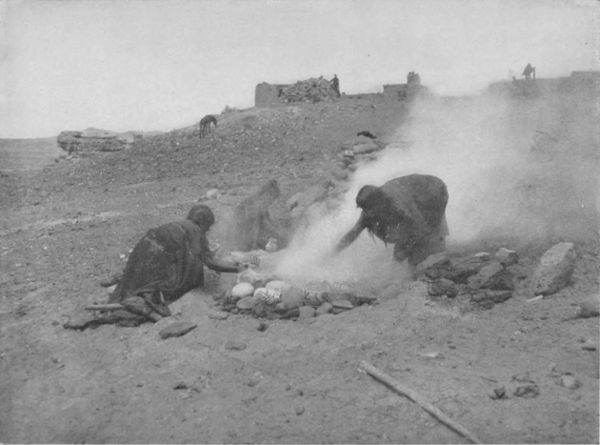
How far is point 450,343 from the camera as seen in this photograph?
166 inches

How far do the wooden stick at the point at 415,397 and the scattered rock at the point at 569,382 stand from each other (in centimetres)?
88

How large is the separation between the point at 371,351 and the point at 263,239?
3.34 meters

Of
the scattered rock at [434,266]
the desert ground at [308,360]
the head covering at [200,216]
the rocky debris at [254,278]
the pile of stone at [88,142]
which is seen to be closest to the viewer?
the desert ground at [308,360]

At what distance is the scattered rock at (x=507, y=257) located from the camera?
5.47m

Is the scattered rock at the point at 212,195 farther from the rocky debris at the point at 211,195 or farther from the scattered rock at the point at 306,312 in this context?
the scattered rock at the point at 306,312

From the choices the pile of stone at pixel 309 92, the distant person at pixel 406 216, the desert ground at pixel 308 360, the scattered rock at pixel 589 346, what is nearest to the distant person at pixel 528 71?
the pile of stone at pixel 309 92

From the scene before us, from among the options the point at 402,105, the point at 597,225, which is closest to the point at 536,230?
the point at 597,225

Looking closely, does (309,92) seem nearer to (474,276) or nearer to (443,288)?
(474,276)

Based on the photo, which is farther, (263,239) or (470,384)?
(263,239)

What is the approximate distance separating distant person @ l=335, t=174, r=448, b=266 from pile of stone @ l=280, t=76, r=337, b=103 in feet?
50.6

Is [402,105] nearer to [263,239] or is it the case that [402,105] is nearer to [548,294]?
[263,239]

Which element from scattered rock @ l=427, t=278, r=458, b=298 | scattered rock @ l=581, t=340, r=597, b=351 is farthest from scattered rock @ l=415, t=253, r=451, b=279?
scattered rock @ l=581, t=340, r=597, b=351

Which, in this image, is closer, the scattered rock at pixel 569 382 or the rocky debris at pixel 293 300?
the scattered rock at pixel 569 382

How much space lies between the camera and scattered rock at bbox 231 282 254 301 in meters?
5.37
